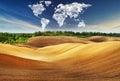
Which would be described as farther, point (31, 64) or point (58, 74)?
point (31, 64)

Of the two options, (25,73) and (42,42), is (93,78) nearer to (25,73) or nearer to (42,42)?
(25,73)

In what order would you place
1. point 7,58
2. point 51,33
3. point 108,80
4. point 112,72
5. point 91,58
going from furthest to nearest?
1. point 51,33
2. point 91,58
3. point 7,58
4. point 112,72
5. point 108,80

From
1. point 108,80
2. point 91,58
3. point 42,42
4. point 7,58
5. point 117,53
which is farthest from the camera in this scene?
point 42,42

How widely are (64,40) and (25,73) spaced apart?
96.0ft

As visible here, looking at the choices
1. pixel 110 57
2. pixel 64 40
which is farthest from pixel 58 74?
pixel 64 40

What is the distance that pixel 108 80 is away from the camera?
17.2ft

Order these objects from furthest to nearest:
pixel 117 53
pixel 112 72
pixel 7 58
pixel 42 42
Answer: pixel 42 42 < pixel 117 53 < pixel 7 58 < pixel 112 72

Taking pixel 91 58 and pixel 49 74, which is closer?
pixel 49 74

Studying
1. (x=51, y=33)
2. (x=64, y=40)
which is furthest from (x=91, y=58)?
(x=51, y=33)

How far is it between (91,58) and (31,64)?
5.08 feet

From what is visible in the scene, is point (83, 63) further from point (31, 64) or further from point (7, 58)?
point (7, 58)

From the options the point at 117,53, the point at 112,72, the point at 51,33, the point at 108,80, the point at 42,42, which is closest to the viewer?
the point at 108,80

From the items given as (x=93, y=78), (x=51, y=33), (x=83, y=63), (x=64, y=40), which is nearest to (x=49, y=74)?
(x=93, y=78)

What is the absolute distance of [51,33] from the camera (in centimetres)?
5491
